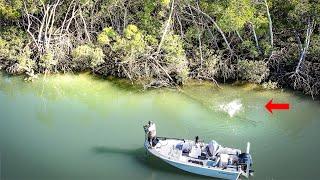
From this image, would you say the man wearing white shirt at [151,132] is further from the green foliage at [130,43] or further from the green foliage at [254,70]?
the green foliage at [254,70]

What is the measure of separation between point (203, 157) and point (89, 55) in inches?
362

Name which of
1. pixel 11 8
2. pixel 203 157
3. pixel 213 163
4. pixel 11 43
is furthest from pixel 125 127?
pixel 11 8

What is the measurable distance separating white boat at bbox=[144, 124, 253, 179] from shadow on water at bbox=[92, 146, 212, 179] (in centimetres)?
26

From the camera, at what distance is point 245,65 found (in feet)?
88.7

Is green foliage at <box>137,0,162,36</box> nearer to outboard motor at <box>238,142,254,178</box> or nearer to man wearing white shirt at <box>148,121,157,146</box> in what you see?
man wearing white shirt at <box>148,121,157,146</box>

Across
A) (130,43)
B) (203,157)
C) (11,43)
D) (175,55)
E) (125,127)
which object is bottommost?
(203,157)

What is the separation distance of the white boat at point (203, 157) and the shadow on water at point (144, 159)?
26cm

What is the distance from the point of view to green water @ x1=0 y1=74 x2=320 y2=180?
71.1ft

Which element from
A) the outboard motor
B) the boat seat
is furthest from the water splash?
the boat seat

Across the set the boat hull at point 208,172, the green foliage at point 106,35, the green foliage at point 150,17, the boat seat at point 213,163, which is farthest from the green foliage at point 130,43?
the boat seat at point 213,163

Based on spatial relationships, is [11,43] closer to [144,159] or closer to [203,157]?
[144,159]

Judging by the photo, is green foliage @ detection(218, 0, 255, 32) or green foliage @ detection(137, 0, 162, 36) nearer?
green foliage @ detection(218, 0, 255, 32)

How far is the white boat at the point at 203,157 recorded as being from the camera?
2062cm

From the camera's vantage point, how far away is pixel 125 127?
2403 centimetres
